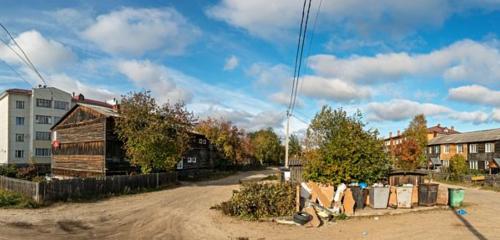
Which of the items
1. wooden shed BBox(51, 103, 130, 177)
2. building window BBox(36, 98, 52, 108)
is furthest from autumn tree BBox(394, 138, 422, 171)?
building window BBox(36, 98, 52, 108)

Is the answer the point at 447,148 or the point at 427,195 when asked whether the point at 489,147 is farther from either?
the point at 427,195

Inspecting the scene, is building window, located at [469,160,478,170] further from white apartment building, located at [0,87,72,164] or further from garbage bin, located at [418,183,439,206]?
white apartment building, located at [0,87,72,164]

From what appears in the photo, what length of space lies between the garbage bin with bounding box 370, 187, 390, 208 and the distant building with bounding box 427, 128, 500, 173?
3638 cm

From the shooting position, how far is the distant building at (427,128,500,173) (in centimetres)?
5131

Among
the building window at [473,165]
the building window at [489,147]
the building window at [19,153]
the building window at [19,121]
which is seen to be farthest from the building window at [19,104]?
the building window at [489,147]

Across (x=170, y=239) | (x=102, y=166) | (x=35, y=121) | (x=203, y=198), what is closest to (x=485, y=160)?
(x=203, y=198)

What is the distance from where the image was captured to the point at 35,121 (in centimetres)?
5809

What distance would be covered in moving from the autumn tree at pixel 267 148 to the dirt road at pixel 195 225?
56000 millimetres

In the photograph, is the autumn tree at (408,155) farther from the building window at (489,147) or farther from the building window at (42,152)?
the building window at (42,152)

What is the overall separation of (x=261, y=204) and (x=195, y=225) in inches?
129

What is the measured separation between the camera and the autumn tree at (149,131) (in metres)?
27.6

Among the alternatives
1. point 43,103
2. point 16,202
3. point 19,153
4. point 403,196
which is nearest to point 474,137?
point 403,196

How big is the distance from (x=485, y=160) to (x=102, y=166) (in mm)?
51971

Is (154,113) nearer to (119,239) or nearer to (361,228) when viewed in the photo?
(119,239)
